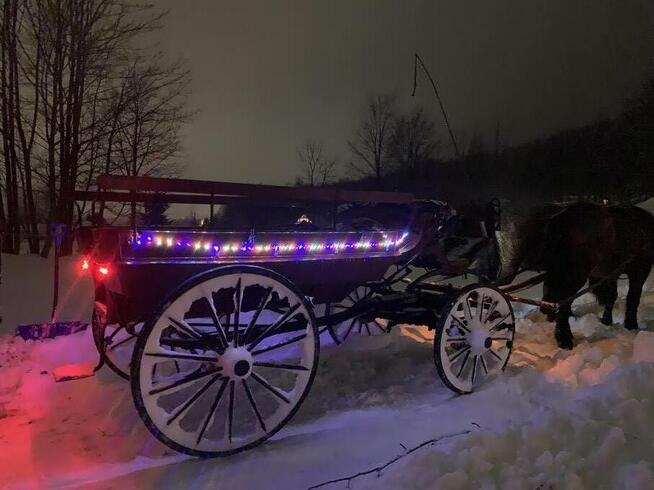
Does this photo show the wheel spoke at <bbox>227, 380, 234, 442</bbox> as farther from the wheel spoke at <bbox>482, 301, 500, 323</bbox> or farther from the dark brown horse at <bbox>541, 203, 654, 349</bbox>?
the dark brown horse at <bbox>541, 203, 654, 349</bbox>

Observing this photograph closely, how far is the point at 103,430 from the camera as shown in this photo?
11.9ft

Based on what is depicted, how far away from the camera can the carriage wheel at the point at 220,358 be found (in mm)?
3029

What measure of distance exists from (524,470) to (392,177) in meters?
30.2

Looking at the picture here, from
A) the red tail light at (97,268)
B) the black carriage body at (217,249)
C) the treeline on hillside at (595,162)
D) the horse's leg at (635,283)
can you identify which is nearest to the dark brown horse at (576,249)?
the horse's leg at (635,283)

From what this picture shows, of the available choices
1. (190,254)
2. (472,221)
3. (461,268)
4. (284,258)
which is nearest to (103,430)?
(190,254)

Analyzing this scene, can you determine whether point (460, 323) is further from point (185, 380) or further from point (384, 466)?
point (185, 380)

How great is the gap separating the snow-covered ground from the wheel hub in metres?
0.49

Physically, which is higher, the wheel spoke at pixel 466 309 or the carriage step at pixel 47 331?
the wheel spoke at pixel 466 309

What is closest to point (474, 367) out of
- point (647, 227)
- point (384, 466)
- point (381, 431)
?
point (381, 431)

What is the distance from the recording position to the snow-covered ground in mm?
2746

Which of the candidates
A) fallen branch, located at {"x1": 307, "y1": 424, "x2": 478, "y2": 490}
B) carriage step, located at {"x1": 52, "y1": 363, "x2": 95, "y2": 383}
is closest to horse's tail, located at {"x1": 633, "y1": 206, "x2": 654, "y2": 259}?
fallen branch, located at {"x1": 307, "y1": 424, "x2": 478, "y2": 490}

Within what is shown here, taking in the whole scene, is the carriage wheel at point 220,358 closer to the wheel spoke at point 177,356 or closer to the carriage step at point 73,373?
the wheel spoke at point 177,356

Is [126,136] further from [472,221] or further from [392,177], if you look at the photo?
[392,177]

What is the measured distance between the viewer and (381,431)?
3.47 meters
